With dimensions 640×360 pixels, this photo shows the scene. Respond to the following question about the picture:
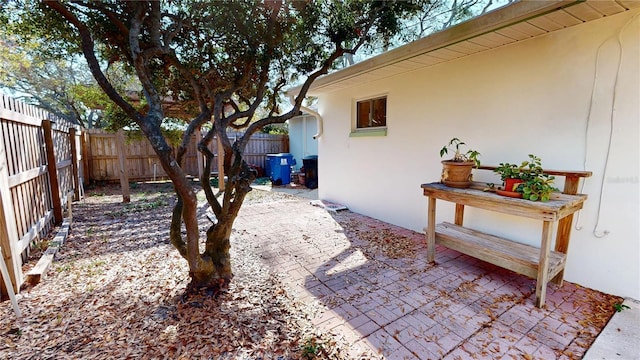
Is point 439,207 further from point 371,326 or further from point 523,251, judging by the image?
point 371,326

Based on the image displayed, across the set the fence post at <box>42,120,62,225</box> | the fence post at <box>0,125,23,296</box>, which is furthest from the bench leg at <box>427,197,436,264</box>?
the fence post at <box>42,120,62,225</box>

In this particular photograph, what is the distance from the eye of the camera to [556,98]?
115 inches

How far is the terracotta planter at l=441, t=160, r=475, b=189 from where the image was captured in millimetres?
3140

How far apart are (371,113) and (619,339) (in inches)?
168

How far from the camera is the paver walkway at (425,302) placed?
202 cm

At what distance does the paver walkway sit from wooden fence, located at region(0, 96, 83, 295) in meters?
2.45

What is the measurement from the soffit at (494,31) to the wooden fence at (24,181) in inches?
170

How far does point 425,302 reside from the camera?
2.55 meters

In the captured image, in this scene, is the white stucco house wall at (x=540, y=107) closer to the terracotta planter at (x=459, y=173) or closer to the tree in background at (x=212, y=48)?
the terracotta planter at (x=459, y=173)

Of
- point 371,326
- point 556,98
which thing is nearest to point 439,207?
point 556,98

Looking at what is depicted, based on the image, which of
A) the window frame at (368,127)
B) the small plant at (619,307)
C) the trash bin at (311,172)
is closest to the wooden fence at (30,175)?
the window frame at (368,127)

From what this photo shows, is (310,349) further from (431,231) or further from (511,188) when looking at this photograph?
(511,188)

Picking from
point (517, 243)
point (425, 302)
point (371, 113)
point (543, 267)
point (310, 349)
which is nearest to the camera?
point (310, 349)

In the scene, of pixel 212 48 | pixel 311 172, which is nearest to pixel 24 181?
pixel 212 48
